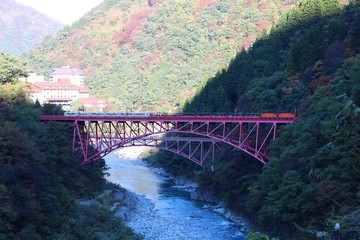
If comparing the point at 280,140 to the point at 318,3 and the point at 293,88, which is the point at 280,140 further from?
the point at 318,3

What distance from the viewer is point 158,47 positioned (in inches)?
4333

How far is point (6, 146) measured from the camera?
74.8 feet

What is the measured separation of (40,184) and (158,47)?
288 feet

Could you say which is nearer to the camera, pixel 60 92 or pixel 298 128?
pixel 298 128

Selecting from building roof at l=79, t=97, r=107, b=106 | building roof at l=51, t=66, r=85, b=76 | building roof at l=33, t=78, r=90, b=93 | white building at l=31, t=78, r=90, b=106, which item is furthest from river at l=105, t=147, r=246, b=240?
building roof at l=51, t=66, r=85, b=76

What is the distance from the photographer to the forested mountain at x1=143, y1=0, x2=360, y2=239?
2306 centimetres

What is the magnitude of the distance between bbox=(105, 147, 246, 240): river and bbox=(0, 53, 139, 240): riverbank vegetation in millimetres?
2815

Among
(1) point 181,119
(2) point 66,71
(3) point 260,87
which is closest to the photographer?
(1) point 181,119

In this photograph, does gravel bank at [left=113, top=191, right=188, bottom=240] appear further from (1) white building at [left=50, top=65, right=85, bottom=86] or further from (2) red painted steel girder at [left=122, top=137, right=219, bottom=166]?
(1) white building at [left=50, top=65, right=85, bottom=86]

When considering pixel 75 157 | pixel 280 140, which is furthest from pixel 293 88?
pixel 75 157

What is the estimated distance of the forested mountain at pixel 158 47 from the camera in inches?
3627

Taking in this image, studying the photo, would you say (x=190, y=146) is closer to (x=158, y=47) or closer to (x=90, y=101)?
(x=90, y=101)

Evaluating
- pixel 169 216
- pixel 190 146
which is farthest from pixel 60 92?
pixel 169 216

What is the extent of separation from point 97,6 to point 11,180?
14853cm
